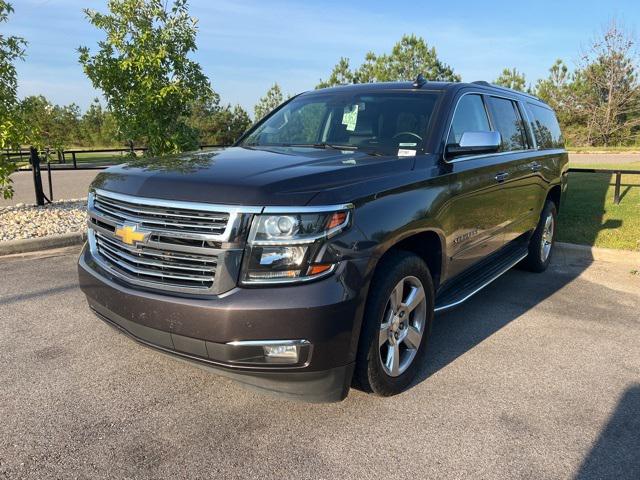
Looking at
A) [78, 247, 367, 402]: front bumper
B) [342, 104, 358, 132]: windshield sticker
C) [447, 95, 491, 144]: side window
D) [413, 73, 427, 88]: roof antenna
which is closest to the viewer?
[78, 247, 367, 402]: front bumper

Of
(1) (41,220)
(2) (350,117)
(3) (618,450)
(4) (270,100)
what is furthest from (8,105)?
(4) (270,100)

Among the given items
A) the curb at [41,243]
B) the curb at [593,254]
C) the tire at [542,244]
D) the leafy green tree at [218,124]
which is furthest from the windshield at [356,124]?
the leafy green tree at [218,124]

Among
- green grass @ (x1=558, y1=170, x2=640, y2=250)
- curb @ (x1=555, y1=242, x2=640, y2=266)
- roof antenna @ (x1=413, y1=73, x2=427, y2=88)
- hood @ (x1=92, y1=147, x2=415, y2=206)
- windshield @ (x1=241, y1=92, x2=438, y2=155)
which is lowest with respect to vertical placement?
curb @ (x1=555, y1=242, x2=640, y2=266)

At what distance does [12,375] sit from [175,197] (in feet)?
6.09

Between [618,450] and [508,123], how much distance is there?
3192 mm

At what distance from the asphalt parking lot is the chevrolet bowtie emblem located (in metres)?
1.00

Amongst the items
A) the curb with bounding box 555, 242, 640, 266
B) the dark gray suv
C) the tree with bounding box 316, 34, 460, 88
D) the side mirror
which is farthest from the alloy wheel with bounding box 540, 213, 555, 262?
the tree with bounding box 316, 34, 460, 88

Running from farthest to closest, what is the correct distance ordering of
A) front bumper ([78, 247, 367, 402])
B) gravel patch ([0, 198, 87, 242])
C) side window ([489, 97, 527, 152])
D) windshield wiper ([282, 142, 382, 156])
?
gravel patch ([0, 198, 87, 242]) → side window ([489, 97, 527, 152]) → windshield wiper ([282, 142, 382, 156]) → front bumper ([78, 247, 367, 402])

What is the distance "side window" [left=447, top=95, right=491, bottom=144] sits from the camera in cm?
384

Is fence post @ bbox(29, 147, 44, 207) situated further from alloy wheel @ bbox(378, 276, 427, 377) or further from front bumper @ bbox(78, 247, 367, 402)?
alloy wheel @ bbox(378, 276, 427, 377)

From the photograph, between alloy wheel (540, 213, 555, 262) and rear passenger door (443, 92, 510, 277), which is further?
alloy wheel (540, 213, 555, 262)

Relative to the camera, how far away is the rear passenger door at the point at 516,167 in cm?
470

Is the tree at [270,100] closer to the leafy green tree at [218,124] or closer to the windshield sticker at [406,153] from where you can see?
the leafy green tree at [218,124]

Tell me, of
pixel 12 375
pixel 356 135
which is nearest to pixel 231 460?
pixel 12 375
